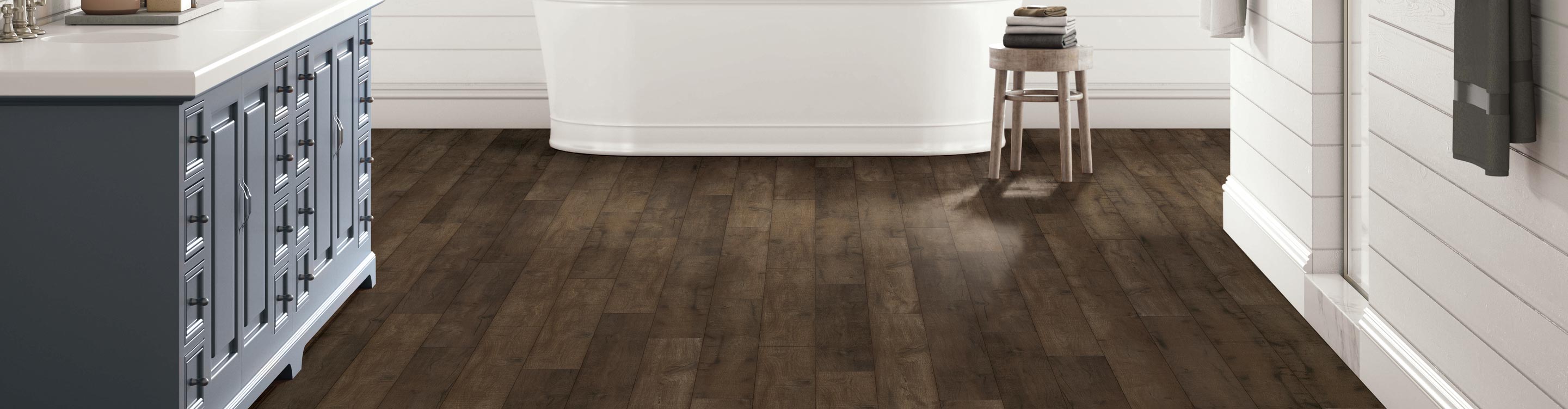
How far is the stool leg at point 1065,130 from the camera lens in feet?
14.9

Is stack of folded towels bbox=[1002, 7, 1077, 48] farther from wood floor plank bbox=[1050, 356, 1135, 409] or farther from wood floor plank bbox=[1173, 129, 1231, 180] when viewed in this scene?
wood floor plank bbox=[1050, 356, 1135, 409]

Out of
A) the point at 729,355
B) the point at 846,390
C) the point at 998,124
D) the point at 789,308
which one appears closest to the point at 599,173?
the point at 998,124

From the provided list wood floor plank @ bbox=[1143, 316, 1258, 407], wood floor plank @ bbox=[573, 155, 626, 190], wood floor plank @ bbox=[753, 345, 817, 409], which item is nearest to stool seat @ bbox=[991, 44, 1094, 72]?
wood floor plank @ bbox=[573, 155, 626, 190]

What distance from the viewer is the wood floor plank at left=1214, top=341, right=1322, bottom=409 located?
2.48 m

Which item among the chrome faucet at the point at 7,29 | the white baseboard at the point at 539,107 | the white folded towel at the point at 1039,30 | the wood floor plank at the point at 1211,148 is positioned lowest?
the wood floor plank at the point at 1211,148

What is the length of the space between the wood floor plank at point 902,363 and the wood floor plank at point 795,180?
138 cm

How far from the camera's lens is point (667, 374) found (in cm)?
265

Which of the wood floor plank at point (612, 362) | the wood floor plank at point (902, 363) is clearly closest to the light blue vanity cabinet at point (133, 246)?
the wood floor plank at point (612, 362)

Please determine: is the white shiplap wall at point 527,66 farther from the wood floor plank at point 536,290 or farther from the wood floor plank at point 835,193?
the wood floor plank at point 536,290

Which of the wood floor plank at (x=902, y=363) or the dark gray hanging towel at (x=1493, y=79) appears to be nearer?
the dark gray hanging towel at (x=1493, y=79)

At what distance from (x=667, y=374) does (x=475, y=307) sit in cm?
70

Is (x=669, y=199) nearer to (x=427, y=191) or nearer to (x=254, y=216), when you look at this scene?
(x=427, y=191)

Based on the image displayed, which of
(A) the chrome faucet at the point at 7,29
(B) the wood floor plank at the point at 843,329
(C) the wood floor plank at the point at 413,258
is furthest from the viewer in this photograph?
(C) the wood floor plank at the point at 413,258

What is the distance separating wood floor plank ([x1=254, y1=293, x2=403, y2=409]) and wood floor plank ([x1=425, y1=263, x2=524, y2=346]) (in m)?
0.14
